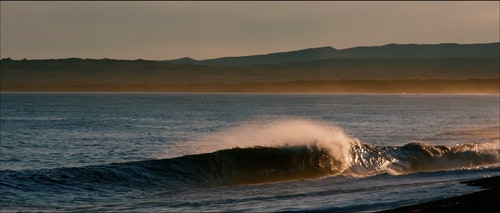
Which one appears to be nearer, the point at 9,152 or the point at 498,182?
the point at 498,182

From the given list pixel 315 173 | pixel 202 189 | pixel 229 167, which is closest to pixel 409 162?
pixel 315 173

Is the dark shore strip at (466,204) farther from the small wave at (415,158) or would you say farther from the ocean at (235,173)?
the small wave at (415,158)

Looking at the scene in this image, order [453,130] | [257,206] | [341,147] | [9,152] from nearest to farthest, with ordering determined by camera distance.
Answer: [257,206], [341,147], [9,152], [453,130]

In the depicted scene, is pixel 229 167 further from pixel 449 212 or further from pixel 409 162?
pixel 449 212

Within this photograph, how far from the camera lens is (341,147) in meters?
39.5

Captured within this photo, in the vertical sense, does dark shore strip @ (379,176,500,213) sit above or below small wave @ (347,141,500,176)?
above

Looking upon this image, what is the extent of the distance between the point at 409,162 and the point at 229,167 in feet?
30.4

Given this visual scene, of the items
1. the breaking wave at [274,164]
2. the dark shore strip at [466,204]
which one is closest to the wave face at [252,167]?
the breaking wave at [274,164]

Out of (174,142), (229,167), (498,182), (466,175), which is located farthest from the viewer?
(174,142)

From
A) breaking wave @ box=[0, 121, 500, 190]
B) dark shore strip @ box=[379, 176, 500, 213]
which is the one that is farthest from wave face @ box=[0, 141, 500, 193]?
dark shore strip @ box=[379, 176, 500, 213]

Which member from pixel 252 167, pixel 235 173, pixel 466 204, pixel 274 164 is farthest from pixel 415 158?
pixel 466 204

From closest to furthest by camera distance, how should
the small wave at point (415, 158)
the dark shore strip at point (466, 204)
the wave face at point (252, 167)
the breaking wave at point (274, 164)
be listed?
the dark shore strip at point (466, 204) < the wave face at point (252, 167) < the breaking wave at point (274, 164) < the small wave at point (415, 158)

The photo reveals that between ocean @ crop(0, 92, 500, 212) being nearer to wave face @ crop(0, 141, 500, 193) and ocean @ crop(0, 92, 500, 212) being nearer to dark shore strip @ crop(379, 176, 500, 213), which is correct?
wave face @ crop(0, 141, 500, 193)

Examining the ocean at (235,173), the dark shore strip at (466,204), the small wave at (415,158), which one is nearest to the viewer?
the dark shore strip at (466,204)
